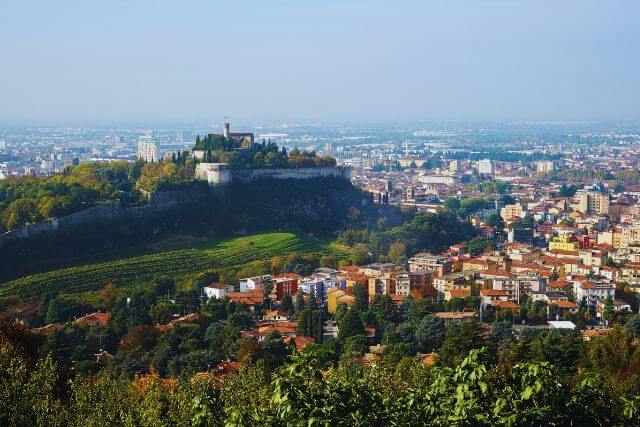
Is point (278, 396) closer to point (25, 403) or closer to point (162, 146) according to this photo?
point (25, 403)

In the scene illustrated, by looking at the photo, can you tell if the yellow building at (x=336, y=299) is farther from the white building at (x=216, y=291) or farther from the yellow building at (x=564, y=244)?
the yellow building at (x=564, y=244)

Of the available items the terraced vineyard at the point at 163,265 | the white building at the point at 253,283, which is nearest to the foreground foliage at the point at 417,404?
the terraced vineyard at the point at 163,265

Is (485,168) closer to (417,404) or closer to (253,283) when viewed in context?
(253,283)

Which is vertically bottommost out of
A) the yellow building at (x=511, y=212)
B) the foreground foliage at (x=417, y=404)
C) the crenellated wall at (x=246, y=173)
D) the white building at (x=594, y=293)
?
the yellow building at (x=511, y=212)

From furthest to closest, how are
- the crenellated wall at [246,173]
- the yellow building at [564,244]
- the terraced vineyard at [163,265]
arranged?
1. the crenellated wall at [246,173]
2. the yellow building at [564,244]
3. the terraced vineyard at [163,265]

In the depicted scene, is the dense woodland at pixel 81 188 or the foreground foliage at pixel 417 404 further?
the dense woodland at pixel 81 188

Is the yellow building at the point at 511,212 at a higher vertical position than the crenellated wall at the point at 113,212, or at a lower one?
lower

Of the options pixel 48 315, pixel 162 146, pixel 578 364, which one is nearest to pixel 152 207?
pixel 48 315

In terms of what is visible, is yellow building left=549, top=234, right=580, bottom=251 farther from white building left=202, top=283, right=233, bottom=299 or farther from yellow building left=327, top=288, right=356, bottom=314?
white building left=202, top=283, right=233, bottom=299
